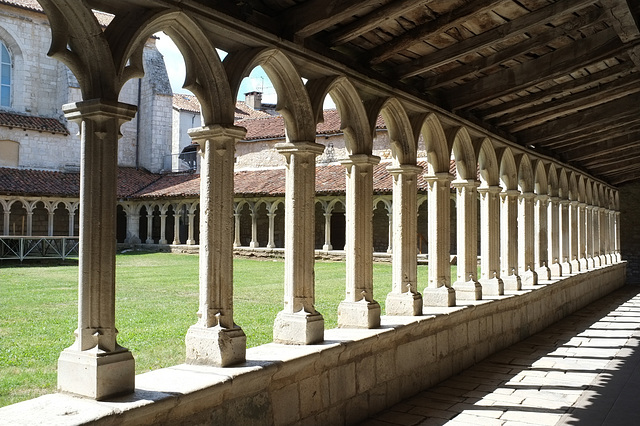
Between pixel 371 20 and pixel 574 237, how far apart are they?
8890 mm

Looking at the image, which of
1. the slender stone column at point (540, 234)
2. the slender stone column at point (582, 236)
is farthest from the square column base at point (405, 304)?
the slender stone column at point (582, 236)

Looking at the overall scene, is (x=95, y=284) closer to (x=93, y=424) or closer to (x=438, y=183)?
(x=93, y=424)

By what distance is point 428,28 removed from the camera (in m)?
4.28

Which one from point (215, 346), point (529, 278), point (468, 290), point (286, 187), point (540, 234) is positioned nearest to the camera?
point (215, 346)

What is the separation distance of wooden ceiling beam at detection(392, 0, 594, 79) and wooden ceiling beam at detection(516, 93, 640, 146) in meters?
3.43

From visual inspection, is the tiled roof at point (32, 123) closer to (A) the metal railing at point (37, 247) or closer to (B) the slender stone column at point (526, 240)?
(A) the metal railing at point (37, 247)

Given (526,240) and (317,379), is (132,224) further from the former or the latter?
(317,379)

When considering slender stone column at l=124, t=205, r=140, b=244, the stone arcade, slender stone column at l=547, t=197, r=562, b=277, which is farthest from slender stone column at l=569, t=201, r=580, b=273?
slender stone column at l=124, t=205, r=140, b=244

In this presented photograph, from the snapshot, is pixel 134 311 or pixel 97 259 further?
pixel 134 311

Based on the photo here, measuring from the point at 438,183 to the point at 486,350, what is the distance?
67.5 inches

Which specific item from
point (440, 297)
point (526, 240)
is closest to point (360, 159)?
point (440, 297)

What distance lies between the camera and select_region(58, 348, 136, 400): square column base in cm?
260

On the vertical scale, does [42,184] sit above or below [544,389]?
above

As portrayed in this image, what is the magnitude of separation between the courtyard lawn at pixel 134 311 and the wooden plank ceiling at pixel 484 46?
2.76 metres
